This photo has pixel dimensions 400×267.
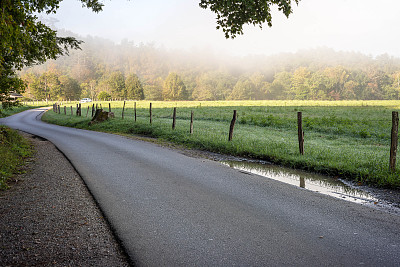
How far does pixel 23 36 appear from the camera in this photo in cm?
674

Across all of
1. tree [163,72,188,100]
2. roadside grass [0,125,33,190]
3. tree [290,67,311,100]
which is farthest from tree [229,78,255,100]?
roadside grass [0,125,33,190]

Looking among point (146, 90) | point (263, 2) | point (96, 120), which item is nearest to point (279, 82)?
point (146, 90)

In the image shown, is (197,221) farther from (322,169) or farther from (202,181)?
(322,169)

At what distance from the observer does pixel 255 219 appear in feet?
15.8

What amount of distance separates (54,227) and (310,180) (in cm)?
638

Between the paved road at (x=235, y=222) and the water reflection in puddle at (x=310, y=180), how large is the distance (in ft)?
1.98

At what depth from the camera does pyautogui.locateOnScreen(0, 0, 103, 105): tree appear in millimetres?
6071

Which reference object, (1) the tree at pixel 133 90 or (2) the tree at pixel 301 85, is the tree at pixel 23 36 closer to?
(1) the tree at pixel 133 90

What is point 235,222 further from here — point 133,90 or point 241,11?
point 133,90

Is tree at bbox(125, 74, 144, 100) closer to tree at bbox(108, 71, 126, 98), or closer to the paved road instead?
tree at bbox(108, 71, 126, 98)

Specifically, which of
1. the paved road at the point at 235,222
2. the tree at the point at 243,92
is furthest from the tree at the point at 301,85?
the paved road at the point at 235,222

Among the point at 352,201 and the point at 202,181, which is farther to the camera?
the point at 202,181

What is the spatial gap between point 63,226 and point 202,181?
3622 mm

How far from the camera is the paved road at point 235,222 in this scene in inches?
142
